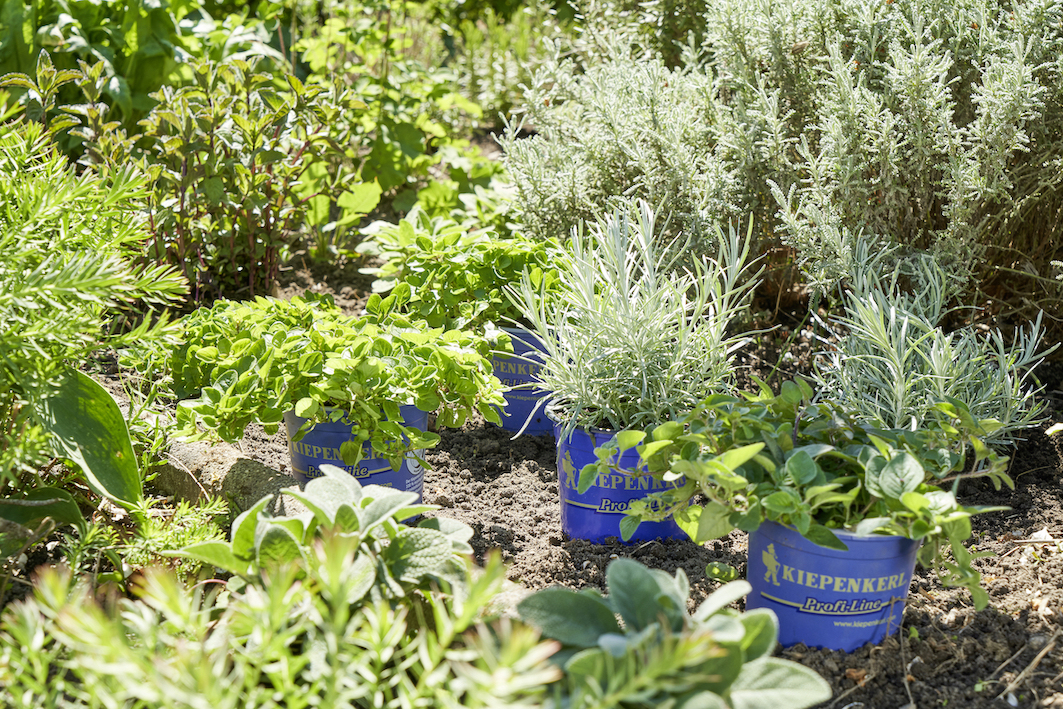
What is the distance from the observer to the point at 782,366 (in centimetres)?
296

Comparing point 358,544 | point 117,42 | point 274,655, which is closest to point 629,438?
point 358,544

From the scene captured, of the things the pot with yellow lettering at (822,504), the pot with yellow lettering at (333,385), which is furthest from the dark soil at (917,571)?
the pot with yellow lettering at (333,385)

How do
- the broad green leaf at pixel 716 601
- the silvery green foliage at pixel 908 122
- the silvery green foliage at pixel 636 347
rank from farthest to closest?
the silvery green foliage at pixel 908 122, the silvery green foliage at pixel 636 347, the broad green leaf at pixel 716 601

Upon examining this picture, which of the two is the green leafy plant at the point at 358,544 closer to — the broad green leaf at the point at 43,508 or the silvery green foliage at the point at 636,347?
the broad green leaf at the point at 43,508

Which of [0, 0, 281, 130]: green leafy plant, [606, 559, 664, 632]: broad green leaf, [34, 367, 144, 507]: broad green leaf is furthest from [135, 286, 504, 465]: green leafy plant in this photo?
[0, 0, 281, 130]: green leafy plant

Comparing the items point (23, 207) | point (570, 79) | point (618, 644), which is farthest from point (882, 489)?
point (570, 79)

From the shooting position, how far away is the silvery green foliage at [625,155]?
270cm

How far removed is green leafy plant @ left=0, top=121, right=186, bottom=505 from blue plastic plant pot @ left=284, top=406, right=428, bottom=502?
1.51 feet

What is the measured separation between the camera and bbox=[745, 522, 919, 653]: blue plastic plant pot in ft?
5.13

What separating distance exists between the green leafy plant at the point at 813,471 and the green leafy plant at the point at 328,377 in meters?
0.43

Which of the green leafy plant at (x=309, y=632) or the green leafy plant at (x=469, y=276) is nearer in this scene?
the green leafy plant at (x=309, y=632)

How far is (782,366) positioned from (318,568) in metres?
2.05

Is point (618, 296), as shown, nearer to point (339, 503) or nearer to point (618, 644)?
point (339, 503)

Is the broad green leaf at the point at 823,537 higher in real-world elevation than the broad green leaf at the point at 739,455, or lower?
lower
